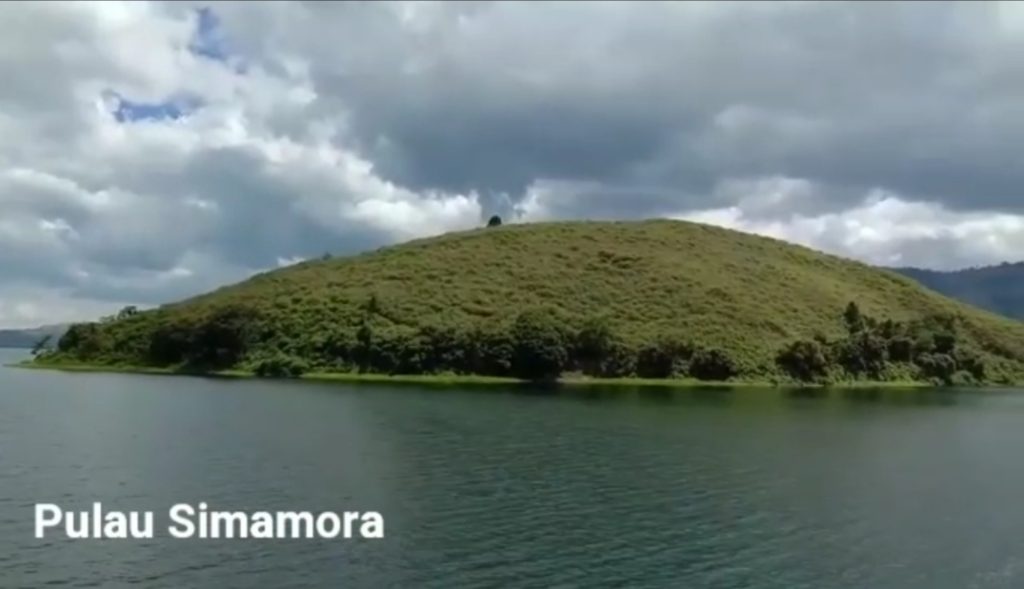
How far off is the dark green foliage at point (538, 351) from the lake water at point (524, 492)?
55524 mm

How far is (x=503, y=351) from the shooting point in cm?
16250

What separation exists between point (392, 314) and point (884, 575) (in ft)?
464

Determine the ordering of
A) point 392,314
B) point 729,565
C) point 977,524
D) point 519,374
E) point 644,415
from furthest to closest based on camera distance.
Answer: point 392,314
point 519,374
point 644,415
point 977,524
point 729,565

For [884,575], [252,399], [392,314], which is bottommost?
[884,575]

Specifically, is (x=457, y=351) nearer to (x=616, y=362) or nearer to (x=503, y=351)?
(x=503, y=351)

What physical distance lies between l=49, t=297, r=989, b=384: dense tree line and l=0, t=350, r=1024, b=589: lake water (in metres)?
59.5

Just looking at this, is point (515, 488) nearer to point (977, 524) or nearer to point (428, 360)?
point (977, 524)

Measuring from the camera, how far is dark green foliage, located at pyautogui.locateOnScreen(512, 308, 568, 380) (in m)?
160

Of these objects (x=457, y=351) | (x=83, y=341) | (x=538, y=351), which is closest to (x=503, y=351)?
(x=538, y=351)

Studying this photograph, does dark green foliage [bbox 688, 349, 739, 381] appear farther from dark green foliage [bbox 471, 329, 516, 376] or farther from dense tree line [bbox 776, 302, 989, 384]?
dark green foliage [bbox 471, 329, 516, 376]

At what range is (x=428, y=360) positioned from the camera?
164 metres

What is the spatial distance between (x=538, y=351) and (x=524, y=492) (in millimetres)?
105881

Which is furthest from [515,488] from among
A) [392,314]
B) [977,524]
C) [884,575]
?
[392,314]

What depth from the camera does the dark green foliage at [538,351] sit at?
524 ft
